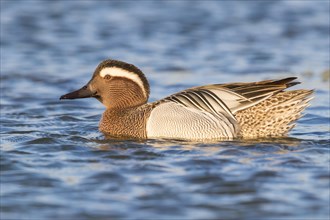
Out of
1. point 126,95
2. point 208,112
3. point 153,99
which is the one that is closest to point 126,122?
point 126,95

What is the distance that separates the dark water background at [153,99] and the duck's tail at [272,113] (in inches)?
8.6

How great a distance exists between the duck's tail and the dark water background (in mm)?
218

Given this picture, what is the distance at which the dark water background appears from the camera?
23.7ft

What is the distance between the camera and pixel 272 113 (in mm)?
9539

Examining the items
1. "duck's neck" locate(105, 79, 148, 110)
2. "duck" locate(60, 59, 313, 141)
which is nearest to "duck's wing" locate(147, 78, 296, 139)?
"duck" locate(60, 59, 313, 141)

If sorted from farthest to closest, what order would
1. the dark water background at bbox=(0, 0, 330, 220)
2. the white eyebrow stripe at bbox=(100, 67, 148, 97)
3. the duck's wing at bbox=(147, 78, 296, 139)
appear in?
the white eyebrow stripe at bbox=(100, 67, 148, 97), the duck's wing at bbox=(147, 78, 296, 139), the dark water background at bbox=(0, 0, 330, 220)

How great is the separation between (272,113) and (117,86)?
1715 mm

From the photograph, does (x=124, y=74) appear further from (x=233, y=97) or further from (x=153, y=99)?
(x=153, y=99)

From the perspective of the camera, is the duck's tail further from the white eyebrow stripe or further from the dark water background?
the white eyebrow stripe

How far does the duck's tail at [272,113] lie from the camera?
31.2 ft

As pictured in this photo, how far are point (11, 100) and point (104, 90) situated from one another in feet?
7.39

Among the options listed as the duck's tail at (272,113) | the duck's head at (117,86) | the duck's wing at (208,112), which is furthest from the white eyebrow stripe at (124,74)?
the duck's tail at (272,113)

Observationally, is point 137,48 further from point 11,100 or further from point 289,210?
point 289,210

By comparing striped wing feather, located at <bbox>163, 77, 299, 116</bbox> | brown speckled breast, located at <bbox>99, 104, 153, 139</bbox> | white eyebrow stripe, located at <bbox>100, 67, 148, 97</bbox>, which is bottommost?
brown speckled breast, located at <bbox>99, 104, 153, 139</bbox>
